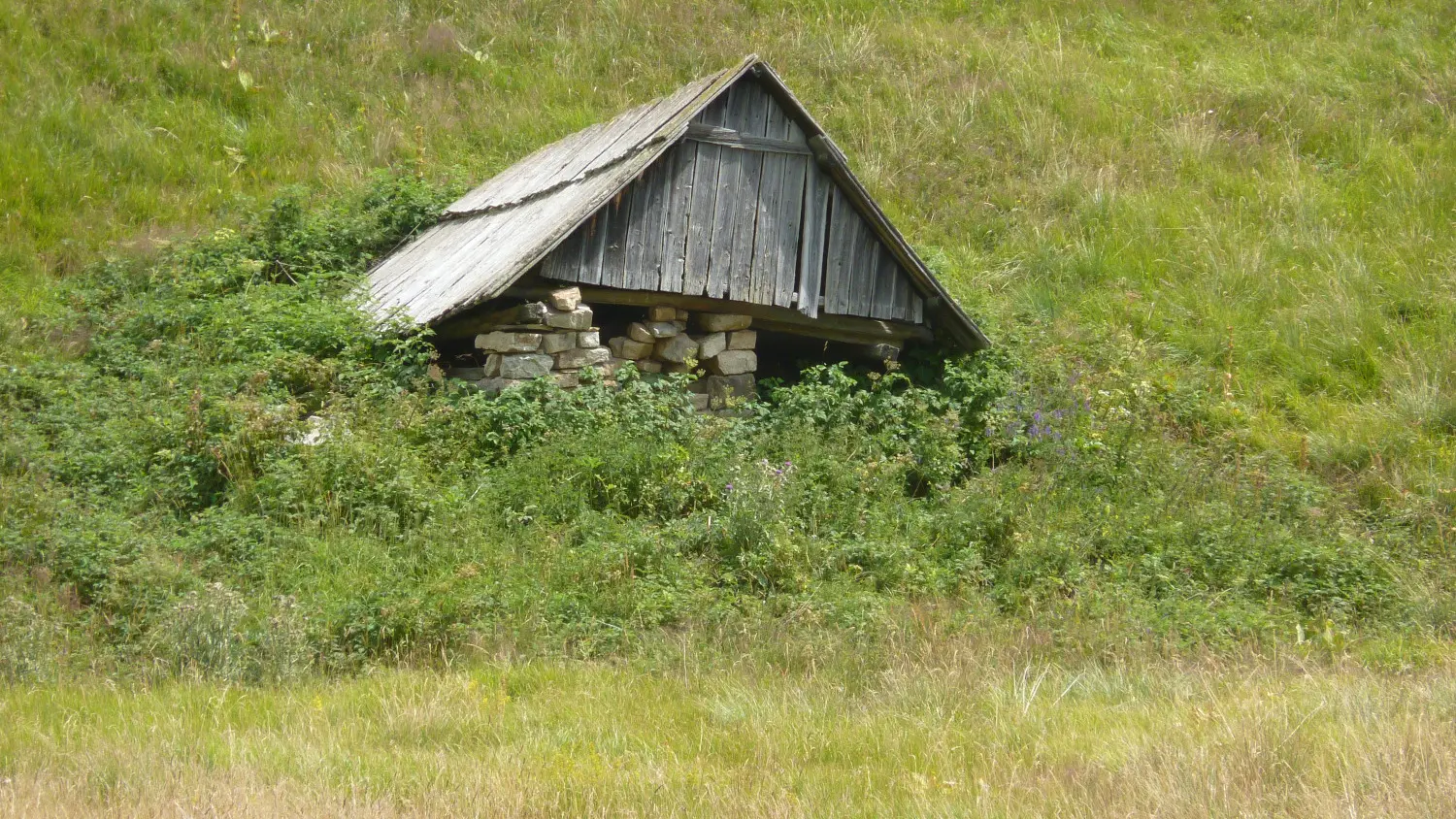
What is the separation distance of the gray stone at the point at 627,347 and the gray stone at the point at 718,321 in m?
0.56

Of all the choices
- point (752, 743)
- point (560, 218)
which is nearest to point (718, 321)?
point (560, 218)

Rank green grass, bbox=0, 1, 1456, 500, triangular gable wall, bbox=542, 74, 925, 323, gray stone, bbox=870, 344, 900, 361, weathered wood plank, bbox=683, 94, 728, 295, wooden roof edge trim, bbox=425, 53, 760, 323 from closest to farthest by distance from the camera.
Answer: wooden roof edge trim, bbox=425, 53, 760, 323 < triangular gable wall, bbox=542, 74, 925, 323 < weathered wood plank, bbox=683, 94, 728, 295 < gray stone, bbox=870, 344, 900, 361 < green grass, bbox=0, 1, 1456, 500

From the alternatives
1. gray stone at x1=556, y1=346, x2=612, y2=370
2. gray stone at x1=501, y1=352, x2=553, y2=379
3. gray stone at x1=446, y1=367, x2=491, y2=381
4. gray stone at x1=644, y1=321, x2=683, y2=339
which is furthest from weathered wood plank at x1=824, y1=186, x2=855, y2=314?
gray stone at x1=446, y1=367, x2=491, y2=381

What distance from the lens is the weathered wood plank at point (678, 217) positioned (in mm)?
9602

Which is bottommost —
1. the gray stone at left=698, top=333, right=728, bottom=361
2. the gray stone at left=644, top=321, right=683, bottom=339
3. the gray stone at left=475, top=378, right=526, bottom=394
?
the gray stone at left=475, top=378, right=526, bottom=394

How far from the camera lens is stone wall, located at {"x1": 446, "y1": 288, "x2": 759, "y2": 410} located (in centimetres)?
910

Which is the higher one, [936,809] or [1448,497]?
[1448,497]

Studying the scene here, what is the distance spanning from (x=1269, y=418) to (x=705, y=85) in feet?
19.4

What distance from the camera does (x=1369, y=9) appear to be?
775 inches

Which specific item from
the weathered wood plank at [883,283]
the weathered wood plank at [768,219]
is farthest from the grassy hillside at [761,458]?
the weathered wood plank at [768,219]

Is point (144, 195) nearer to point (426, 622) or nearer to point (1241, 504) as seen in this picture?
point (426, 622)

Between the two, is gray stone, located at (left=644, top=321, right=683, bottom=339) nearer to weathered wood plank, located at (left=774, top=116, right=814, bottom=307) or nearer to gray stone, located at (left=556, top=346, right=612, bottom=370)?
gray stone, located at (left=556, top=346, right=612, bottom=370)

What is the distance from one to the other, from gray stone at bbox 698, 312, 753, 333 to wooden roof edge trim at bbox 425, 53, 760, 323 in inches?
56.8

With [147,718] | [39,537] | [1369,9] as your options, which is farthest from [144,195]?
[1369,9]
